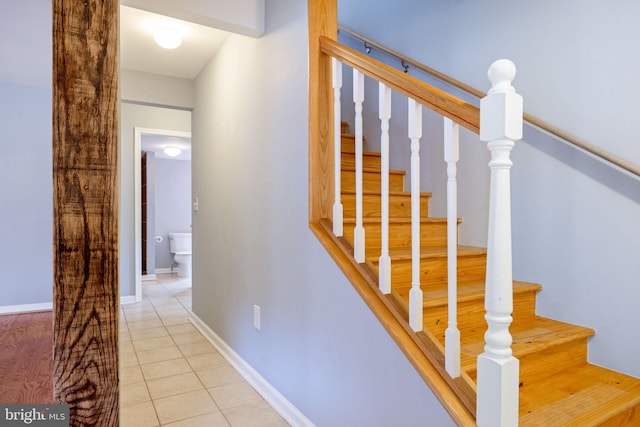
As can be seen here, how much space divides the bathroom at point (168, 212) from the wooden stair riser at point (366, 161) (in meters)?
4.31

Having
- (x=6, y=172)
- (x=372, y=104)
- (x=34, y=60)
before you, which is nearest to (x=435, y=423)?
(x=372, y=104)

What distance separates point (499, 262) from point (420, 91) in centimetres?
55

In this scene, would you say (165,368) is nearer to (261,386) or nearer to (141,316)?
(261,386)

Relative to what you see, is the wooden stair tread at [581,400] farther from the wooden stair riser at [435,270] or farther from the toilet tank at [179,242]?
the toilet tank at [179,242]

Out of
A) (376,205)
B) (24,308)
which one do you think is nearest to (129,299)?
(24,308)

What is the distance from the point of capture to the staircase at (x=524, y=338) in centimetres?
125

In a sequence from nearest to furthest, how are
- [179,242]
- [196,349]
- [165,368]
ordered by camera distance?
[165,368], [196,349], [179,242]

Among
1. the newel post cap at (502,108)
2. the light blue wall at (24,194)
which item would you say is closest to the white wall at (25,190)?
the light blue wall at (24,194)

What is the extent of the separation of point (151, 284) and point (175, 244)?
1.17m

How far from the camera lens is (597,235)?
164 cm

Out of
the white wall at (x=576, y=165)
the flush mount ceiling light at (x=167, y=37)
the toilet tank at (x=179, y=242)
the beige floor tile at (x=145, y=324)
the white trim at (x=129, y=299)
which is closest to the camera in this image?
the white wall at (x=576, y=165)

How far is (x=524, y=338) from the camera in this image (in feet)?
5.01

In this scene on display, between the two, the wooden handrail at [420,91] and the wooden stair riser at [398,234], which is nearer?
the wooden handrail at [420,91]

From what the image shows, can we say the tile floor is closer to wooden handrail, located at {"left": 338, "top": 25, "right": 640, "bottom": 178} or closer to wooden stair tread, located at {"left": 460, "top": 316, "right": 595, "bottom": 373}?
wooden stair tread, located at {"left": 460, "top": 316, "right": 595, "bottom": 373}
